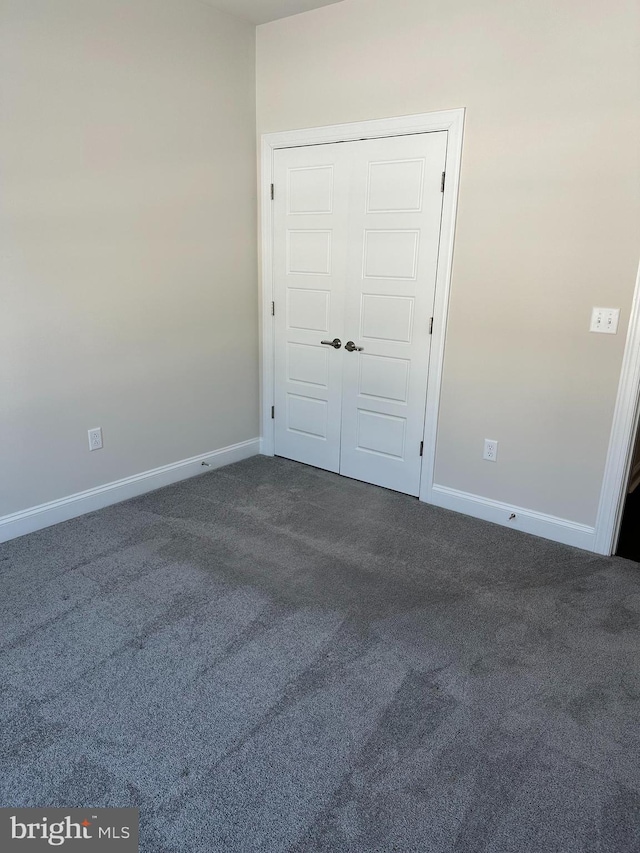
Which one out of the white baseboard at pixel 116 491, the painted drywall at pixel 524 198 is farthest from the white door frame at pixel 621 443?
the white baseboard at pixel 116 491

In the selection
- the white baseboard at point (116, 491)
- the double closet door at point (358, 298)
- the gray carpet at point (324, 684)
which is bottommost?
the gray carpet at point (324, 684)

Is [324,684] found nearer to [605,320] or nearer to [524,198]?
[605,320]

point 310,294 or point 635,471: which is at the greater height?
point 310,294

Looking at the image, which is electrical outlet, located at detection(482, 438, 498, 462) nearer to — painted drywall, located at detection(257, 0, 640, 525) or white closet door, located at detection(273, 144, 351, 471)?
painted drywall, located at detection(257, 0, 640, 525)

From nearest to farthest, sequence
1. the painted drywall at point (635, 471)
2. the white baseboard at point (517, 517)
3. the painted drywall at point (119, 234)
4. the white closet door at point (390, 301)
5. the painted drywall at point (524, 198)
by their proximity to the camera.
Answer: the painted drywall at point (524, 198)
the painted drywall at point (119, 234)
the white baseboard at point (517, 517)
the white closet door at point (390, 301)
the painted drywall at point (635, 471)

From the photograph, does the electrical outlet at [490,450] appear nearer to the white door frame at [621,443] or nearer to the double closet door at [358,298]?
the double closet door at [358,298]

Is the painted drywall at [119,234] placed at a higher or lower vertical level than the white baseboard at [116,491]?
higher

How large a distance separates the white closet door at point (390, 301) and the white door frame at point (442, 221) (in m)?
0.05

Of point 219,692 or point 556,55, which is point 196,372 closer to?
point 219,692

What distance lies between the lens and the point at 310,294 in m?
3.98

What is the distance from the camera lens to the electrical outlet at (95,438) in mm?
3406

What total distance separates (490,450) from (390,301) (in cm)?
108

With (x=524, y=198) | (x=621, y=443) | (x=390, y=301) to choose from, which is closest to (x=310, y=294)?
(x=390, y=301)

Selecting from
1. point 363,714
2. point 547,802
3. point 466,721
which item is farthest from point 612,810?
point 363,714
